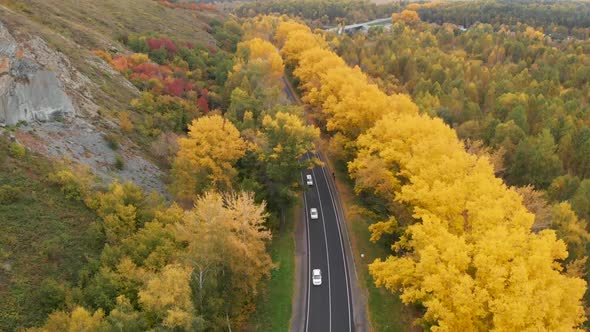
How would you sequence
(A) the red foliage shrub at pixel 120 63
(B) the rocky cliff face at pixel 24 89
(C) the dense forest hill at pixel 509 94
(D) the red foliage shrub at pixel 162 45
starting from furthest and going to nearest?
1. (D) the red foliage shrub at pixel 162 45
2. (A) the red foliage shrub at pixel 120 63
3. (C) the dense forest hill at pixel 509 94
4. (B) the rocky cliff face at pixel 24 89

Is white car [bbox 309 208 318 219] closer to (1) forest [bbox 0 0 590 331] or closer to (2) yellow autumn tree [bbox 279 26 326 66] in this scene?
(1) forest [bbox 0 0 590 331]

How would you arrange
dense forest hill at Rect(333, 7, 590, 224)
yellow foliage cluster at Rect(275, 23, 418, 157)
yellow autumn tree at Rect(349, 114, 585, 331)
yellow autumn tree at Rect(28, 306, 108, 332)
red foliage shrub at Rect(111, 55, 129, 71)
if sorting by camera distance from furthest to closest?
1. red foliage shrub at Rect(111, 55, 129, 71)
2. yellow foliage cluster at Rect(275, 23, 418, 157)
3. dense forest hill at Rect(333, 7, 590, 224)
4. yellow autumn tree at Rect(28, 306, 108, 332)
5. yellow autumn tree at Rect(349, 114, 585, 331)

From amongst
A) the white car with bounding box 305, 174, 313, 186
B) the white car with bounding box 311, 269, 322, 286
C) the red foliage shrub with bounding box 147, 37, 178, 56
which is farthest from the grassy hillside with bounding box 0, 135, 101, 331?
the red foliage shrub with bounding box 147, 37, 178, 56

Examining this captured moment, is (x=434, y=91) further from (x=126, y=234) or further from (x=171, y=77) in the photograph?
(x=126, y=234)

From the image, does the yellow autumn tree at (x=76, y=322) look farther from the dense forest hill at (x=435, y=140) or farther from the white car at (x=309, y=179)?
the white car at (x=309, y=179)

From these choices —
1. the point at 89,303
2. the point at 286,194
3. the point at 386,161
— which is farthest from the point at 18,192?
the point at 386,161

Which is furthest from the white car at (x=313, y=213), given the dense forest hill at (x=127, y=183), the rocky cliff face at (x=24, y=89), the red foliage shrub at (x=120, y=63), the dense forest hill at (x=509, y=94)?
the red foliage shrub at (x=120, y=63)
